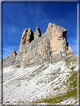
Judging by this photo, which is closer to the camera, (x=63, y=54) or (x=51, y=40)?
(x=63, y=54)

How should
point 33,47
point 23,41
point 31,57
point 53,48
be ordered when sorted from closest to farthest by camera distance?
point 53,48, point 31,57, point 33,47, point 23,41

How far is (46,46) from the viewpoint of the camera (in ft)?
199

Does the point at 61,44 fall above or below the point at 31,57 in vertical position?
above

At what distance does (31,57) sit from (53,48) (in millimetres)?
21250

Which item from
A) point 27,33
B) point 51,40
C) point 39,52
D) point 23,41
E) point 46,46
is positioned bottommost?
point 39,52

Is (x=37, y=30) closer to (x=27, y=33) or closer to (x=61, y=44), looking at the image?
(x=27, y=33)

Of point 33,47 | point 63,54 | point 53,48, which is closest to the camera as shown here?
point 63,54

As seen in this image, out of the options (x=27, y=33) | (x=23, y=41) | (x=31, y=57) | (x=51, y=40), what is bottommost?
(x=31, y=57)

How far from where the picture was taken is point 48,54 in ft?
186

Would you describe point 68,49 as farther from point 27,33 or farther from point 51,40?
point 27,33

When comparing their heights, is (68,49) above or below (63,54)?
above

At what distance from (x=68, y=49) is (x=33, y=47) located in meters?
33.5

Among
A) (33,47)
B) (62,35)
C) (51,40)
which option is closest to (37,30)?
(33,47)

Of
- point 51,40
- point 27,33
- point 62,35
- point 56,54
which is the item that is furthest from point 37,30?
point 56,54
